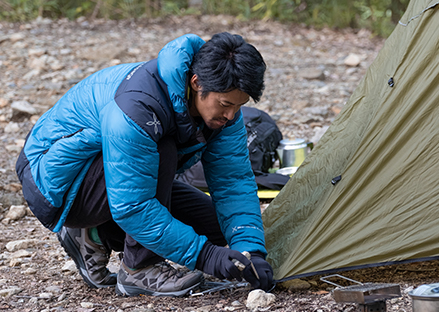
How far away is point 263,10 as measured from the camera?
9.26 m

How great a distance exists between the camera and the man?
2014mm

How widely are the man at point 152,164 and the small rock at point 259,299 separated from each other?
70 millimetres

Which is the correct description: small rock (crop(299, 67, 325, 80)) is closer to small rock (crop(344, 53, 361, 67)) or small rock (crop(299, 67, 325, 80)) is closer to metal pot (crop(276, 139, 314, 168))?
small rock (crop(344, 53, 361, 67))

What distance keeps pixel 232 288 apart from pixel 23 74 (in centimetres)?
511

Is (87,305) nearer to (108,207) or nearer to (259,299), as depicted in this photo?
(108,207)

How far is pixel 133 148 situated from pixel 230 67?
48 cm

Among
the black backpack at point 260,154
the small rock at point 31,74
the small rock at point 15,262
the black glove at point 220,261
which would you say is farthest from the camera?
the small rock at point 31,74

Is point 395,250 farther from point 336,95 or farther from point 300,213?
point 336,95

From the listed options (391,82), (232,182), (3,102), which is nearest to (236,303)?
(232,182)

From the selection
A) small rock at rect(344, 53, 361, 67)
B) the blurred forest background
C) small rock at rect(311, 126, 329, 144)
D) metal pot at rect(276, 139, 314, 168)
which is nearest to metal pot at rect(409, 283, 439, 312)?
metal pot at rect(276, 139, 314, 168)

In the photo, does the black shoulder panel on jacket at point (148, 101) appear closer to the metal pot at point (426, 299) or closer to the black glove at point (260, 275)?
the black glove at point (260, 275)

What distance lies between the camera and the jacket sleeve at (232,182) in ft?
7.81

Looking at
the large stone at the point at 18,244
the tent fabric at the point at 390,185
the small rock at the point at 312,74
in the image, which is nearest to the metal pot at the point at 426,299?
the tent fabric at the point at 390,185

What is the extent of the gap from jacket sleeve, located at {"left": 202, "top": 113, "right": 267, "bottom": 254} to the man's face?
26 cm
